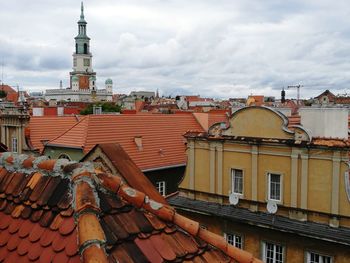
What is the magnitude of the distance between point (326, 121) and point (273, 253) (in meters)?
6.09

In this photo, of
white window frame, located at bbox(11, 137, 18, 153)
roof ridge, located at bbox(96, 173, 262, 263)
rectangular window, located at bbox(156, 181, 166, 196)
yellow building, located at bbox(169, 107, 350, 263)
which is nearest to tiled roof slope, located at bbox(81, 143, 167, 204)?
roof ridge, located at bbox(96, 173, 262, 263)

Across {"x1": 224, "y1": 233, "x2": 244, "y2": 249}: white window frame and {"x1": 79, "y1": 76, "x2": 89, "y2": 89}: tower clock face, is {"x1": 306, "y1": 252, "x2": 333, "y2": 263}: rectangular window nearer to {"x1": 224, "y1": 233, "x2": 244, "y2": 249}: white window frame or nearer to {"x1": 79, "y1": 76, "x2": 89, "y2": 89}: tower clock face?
{"x1": 224, "y1": 233, "x2": 244, "y2": 249}: white window frame

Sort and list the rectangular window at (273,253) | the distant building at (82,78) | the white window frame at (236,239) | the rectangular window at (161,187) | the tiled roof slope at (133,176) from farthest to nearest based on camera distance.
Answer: the distant building at (82,78), the rectangular window at (161,187), the white window frame at (236,239), the rectangular window at (273,253), the tiled roof slope at (133,176)

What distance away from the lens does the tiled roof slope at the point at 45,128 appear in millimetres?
30219

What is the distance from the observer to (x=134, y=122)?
94.3 feet

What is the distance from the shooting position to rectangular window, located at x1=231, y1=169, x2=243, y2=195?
19391mm

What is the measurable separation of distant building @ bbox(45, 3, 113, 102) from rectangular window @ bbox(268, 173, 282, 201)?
15345 cm

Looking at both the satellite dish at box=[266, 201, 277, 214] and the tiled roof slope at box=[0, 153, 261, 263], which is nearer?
the tiled roof slope at box=[0, 153, 261, 263]

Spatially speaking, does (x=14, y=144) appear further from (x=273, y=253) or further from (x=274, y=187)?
(x=273, y=253)

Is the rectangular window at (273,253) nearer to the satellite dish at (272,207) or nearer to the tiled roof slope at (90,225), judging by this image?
the satellite dish at (272,207)

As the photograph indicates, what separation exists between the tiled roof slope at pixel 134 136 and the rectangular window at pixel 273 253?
9.83 m

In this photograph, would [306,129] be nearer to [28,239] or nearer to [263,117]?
[263,117]

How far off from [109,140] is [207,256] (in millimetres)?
21419

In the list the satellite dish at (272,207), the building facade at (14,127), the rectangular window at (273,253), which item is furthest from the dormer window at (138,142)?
the rectangular window at (273,253)
